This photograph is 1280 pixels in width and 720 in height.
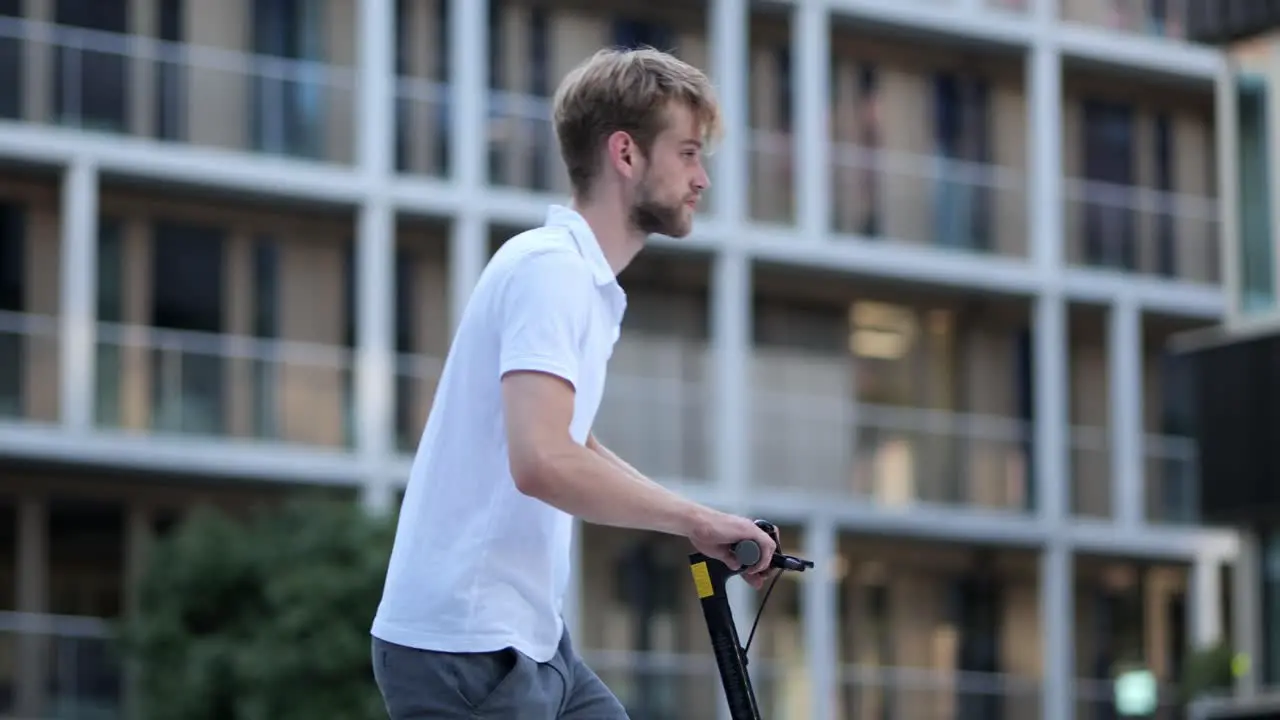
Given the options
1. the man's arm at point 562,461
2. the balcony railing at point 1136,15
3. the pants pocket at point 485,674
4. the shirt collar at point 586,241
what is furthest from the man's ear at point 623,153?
the balcony railing at point 1136,15

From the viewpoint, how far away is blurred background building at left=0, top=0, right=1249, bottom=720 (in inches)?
1158

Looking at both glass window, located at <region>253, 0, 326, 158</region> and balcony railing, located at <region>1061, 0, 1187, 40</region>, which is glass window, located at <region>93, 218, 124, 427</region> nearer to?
glass window, located at <region>253, 0, 326, 158</region>

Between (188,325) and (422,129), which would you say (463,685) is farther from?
(422,129)

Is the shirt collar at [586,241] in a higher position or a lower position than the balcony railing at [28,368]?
lower

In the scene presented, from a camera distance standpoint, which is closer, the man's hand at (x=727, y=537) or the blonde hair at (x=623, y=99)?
the man's hand at (x=727, y=537)

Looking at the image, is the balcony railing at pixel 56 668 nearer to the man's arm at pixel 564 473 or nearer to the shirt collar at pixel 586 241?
the shirt collar at pixel 586 241

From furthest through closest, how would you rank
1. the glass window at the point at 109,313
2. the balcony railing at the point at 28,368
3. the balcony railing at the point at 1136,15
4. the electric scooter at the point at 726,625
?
the balcony railing at the point at 1136,15 < the glass window at the point at 109,313 < the balcony railing at the point at 28,368 < the electric scooter at the point at 726,625

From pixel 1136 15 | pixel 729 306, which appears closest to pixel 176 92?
pixel 729 306

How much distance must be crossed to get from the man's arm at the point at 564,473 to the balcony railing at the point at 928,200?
30040 mm

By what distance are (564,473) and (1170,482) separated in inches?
1275

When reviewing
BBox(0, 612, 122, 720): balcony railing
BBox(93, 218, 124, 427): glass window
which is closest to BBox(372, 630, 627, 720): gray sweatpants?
BBox(0, 612, 122, 720): balcony railing

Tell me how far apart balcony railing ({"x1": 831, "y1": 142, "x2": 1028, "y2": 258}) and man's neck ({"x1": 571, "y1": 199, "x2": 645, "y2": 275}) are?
29636 mm

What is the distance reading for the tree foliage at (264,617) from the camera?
24.9m

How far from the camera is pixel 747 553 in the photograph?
4.45 meters
